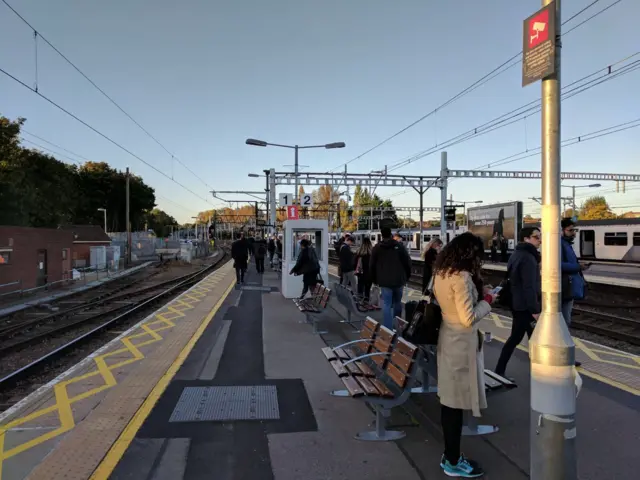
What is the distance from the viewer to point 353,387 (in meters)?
4.00

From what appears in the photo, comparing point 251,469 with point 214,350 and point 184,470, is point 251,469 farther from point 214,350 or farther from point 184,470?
point 214,350

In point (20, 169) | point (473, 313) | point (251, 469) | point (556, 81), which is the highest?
point (20, 169)

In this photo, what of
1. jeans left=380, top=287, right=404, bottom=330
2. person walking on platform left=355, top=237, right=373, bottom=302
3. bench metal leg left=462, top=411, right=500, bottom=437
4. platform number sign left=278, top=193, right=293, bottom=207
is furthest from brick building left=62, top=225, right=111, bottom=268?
bench metal leg left=462, top=411, right=500, bottom=437

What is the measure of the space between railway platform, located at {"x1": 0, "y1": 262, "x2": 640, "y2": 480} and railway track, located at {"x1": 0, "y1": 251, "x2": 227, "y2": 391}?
8.73 feet

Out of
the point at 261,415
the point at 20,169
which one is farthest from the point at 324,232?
the point at 20,169

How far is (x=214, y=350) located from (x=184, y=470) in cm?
368

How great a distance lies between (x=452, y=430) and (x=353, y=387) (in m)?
0.86

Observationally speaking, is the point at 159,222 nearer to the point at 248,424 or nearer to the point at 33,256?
the point at 33,256

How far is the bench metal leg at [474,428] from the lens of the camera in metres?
4.20

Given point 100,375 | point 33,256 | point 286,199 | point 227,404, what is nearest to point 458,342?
point 227,404

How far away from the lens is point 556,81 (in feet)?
10.9

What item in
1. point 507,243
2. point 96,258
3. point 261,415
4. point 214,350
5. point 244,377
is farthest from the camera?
point 96,258

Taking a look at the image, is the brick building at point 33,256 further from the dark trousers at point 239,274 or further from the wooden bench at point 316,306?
the wooden bench at point 316,306

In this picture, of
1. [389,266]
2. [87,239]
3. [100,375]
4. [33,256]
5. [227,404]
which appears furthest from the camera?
[87,239]
